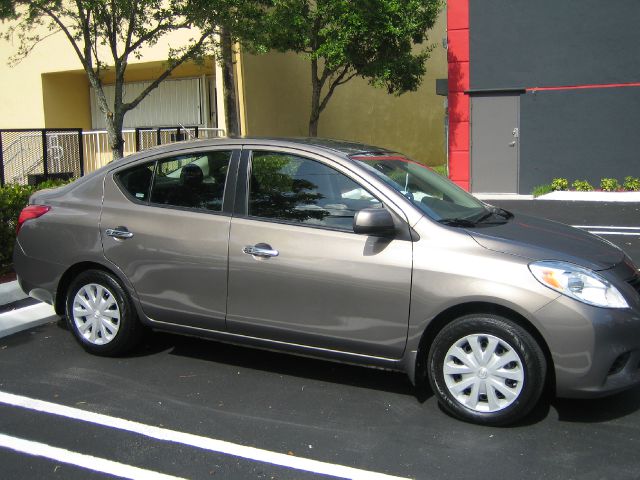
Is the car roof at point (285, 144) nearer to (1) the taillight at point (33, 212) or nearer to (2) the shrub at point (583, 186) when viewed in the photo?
(1) the taillight at point (33, 212)

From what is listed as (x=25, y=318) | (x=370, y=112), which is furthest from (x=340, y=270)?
(x=370, y=112)

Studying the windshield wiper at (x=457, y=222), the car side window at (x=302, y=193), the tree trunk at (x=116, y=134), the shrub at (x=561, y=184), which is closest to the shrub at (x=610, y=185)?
the shrub at (x=561, y=184)

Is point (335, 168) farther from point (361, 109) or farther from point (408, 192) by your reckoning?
point (361, 109)

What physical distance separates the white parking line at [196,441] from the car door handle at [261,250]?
47.7 inches

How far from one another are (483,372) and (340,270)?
3.41 feet

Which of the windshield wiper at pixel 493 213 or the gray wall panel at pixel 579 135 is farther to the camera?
the gray wall panel at pixel 579 135

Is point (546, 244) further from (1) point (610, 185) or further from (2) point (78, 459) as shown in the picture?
(1) point (610, 185)

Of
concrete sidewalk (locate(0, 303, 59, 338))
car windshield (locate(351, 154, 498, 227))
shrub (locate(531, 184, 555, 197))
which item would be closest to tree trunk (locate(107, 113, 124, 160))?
concrete sidewalk (locate(0, 303, 59, 338))

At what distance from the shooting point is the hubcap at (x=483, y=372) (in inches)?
162

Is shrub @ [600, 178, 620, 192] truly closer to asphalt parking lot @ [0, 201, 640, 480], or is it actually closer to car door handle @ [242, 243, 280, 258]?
asphalt parking lot @ [0, 201, 640, 480]

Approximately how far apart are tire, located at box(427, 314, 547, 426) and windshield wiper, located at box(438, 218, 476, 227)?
61 cm

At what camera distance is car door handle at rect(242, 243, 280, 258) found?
15.4ft

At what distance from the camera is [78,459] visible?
3.87 meters

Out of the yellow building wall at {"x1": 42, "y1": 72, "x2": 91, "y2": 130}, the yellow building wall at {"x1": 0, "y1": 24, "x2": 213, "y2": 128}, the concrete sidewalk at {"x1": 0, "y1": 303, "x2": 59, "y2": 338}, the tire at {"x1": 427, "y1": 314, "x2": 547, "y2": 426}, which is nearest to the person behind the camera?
the tire at {"x1": 427, "y1": 314, "x2": 547, "y2": 426}
